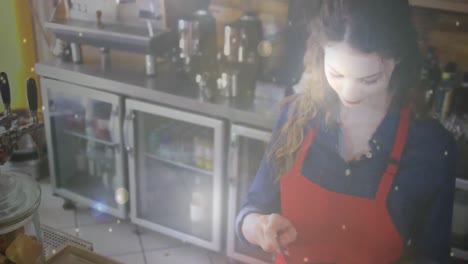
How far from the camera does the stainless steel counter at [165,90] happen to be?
2195 millimetres

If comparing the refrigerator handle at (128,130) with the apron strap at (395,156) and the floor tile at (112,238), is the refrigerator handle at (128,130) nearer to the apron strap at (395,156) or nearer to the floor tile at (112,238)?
the floor tile at (112,238)

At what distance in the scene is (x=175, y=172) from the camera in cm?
281

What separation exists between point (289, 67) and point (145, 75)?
31.8 inches

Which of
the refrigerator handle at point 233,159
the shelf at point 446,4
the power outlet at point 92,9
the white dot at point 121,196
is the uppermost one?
the shelf at point 446,4

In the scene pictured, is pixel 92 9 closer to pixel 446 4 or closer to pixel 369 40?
pixel 369 40

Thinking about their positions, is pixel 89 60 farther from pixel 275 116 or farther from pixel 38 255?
pixel 38 255

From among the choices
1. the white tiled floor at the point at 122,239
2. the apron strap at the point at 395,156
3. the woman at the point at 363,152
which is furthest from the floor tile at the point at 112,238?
the apron strap at the point at 395,156

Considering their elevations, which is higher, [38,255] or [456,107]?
[456,107]

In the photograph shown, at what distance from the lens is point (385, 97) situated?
1.65 meters

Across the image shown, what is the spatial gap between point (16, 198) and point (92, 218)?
166 centimetres

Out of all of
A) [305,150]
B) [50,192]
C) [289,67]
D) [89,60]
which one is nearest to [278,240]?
[305,150]

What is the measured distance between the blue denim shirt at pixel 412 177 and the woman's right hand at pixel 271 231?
0.74ft

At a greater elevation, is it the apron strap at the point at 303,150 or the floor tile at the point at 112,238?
the apron strap at the point at 303,150


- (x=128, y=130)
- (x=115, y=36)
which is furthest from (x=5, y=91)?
(x=128, y=130)
